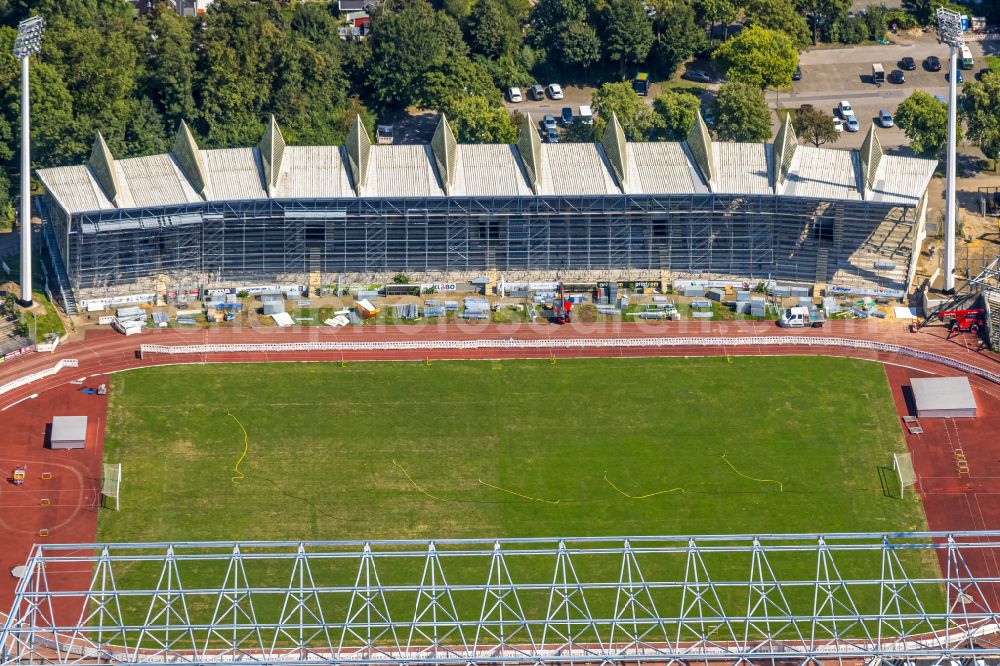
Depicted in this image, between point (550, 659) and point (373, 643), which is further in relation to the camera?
point (373, 643)

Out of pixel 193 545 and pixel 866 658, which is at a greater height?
pixel 193 545

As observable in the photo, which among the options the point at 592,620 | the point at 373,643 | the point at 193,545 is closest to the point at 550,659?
the point at 592,620

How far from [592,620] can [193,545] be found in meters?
37.7

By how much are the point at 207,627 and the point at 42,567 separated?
55.7ft

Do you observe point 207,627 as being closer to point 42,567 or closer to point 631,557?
point 42,567

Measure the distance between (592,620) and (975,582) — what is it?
35.9m

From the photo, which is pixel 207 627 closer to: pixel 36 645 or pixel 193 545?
pixel 193 545

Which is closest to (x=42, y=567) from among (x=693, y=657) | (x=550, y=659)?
(x=550, y=659)

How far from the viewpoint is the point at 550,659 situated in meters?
184

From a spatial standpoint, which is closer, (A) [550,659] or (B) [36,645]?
(A) [550,659]

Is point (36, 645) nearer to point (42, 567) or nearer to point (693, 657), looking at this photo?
point (42, 567)

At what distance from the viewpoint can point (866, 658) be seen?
19362 centimetres

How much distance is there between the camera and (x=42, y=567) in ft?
621

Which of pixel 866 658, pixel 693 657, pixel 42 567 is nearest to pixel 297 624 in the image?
pixel 42 567
